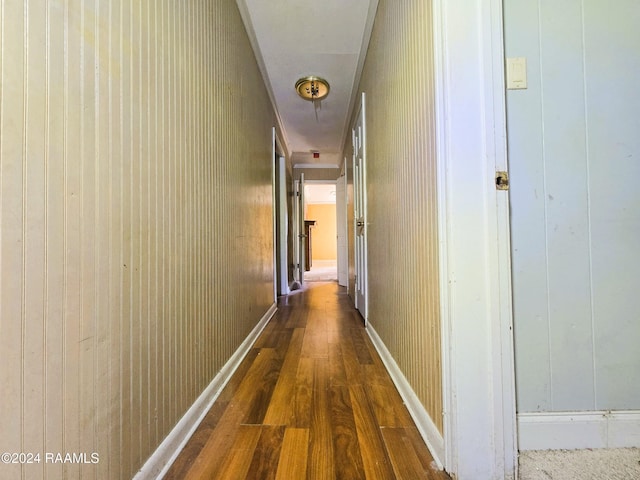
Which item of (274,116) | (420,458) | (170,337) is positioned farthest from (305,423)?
(274,116)

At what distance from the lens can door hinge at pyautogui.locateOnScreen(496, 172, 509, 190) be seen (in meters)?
0.90

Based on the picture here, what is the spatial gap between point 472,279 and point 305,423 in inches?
32.2

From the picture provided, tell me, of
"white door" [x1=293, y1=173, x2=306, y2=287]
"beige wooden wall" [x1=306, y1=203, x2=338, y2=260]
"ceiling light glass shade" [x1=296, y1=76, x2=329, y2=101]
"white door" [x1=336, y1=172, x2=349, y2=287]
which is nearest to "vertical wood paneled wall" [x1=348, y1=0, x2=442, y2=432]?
"ceiling light glass shade" [x1=296, y1=76, x2=329, y2=101]

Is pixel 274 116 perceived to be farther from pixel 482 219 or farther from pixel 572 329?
pixel 572 329

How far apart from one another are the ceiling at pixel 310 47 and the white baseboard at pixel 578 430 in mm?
2341

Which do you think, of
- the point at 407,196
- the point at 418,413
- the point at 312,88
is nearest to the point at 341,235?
the point at 312,88

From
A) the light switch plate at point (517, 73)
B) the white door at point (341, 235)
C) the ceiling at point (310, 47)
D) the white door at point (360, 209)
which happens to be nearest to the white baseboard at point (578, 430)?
the light switch plate at point (517, 73)

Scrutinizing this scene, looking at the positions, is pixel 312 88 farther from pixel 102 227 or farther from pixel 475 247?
pixel 102 227

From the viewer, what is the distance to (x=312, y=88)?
2.90 meters

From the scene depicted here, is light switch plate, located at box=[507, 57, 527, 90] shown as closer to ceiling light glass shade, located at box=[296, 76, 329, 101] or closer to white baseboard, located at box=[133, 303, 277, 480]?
white baseboard, located at box=[133, 303, 277, 480]

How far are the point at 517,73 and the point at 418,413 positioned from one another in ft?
4.22

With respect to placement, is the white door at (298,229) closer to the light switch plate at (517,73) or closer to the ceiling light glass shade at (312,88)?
the ceiling light glass shade at (312,88)

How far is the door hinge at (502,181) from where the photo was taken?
2.96ft

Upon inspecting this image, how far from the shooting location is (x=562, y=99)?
3.33ft
